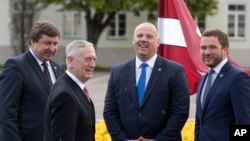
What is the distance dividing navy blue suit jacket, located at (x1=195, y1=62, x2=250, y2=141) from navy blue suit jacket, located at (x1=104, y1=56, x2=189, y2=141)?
16.4 inches

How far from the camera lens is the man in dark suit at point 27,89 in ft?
17.1

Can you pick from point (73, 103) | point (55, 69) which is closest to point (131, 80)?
point (55, 69)

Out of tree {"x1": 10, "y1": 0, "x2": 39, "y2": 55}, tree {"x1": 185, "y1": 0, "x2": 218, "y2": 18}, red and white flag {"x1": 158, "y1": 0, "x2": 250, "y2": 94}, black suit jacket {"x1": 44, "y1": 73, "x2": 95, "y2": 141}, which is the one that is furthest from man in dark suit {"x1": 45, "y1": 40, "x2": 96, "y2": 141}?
tree {"x1": 10, "y1": 0, "x2": 39, "y2": 55}

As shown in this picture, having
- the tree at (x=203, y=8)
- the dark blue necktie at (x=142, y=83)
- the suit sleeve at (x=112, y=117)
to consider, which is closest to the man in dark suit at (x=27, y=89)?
the suit sleeve at (x=112, y=117)

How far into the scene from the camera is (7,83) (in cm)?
524

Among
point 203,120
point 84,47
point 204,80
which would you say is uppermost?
point 84,47

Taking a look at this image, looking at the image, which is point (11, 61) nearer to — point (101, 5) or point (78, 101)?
point (78, 101)

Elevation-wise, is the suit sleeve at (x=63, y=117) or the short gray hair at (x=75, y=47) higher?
the short gray hair at (x=75, y=47)

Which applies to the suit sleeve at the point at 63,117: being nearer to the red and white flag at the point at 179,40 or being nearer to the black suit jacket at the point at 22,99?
the black suit jacket at the point at 22,99

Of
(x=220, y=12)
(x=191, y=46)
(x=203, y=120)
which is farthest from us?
(x=220, y=12)

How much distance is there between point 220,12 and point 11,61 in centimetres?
2961

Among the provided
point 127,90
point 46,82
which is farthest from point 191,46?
point 46,82

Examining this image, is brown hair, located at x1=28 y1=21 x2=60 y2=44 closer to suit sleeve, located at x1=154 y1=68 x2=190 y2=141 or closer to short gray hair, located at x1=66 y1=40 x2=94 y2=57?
short gray hair, located at x1=66 y1=40 x2=94 y2=57

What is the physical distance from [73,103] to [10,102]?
115cm
